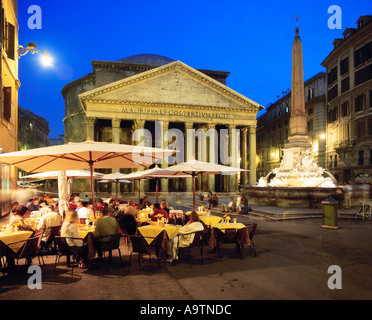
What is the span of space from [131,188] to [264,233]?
82.5 feet

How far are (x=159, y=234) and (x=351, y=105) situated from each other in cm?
3130

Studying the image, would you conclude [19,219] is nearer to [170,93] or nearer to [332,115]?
[170,93]

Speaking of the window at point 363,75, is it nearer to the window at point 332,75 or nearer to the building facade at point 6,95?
the window at point 332,75

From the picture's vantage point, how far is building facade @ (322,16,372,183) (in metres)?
28.5

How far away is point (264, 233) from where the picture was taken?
9742 mm

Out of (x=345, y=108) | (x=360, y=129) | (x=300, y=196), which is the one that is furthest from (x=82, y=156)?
(x=345, y=108)

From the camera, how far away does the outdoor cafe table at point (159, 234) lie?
6070mm

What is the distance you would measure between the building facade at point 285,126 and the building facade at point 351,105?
2339 millimetres

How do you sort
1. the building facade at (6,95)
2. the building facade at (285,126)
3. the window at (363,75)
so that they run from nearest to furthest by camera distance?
the building facade at (6,95)
the window at (363,75)
the building facade at (285,126)

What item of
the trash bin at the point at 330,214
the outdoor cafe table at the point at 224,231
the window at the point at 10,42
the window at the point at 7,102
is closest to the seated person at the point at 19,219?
the outdoor cafe table at the point at 224,231

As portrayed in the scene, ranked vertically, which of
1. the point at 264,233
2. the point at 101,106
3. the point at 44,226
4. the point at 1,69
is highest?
A: the point at 101,106
